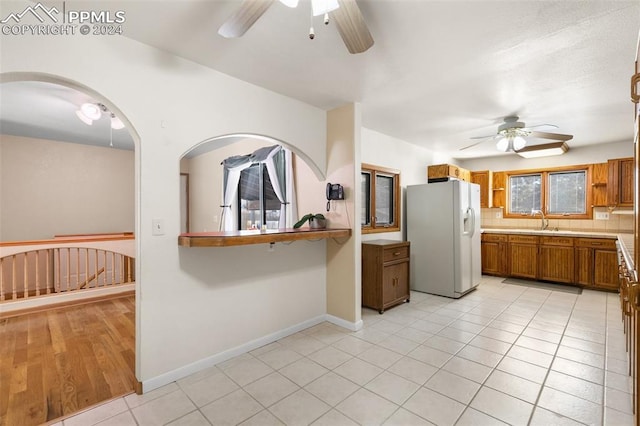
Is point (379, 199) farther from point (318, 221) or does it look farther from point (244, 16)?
point (244, 16)

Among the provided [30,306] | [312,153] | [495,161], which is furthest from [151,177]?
[495,161]

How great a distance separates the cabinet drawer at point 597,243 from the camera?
4465 mm

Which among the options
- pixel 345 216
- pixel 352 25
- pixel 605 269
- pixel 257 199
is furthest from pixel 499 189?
pixel 352 25

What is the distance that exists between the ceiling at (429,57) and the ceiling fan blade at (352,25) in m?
0.24

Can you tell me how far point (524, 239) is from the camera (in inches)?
207

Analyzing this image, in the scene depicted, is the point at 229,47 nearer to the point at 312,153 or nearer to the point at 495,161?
the point at 312,153

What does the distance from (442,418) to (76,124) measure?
5.67 meters

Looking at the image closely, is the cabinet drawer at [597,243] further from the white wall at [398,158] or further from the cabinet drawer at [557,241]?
the white wall at [398,158]

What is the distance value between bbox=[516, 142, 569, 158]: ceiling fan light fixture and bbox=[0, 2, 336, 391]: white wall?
4.46m

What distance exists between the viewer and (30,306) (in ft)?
12.8

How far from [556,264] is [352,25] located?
557 centimetres

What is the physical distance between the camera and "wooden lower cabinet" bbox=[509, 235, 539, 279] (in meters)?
5.15

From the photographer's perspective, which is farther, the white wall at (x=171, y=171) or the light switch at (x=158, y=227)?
the light switch at (x=158, y=227)

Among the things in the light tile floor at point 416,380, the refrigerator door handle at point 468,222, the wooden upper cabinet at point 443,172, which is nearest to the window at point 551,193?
the wooden upper cabinet at point 443,172
